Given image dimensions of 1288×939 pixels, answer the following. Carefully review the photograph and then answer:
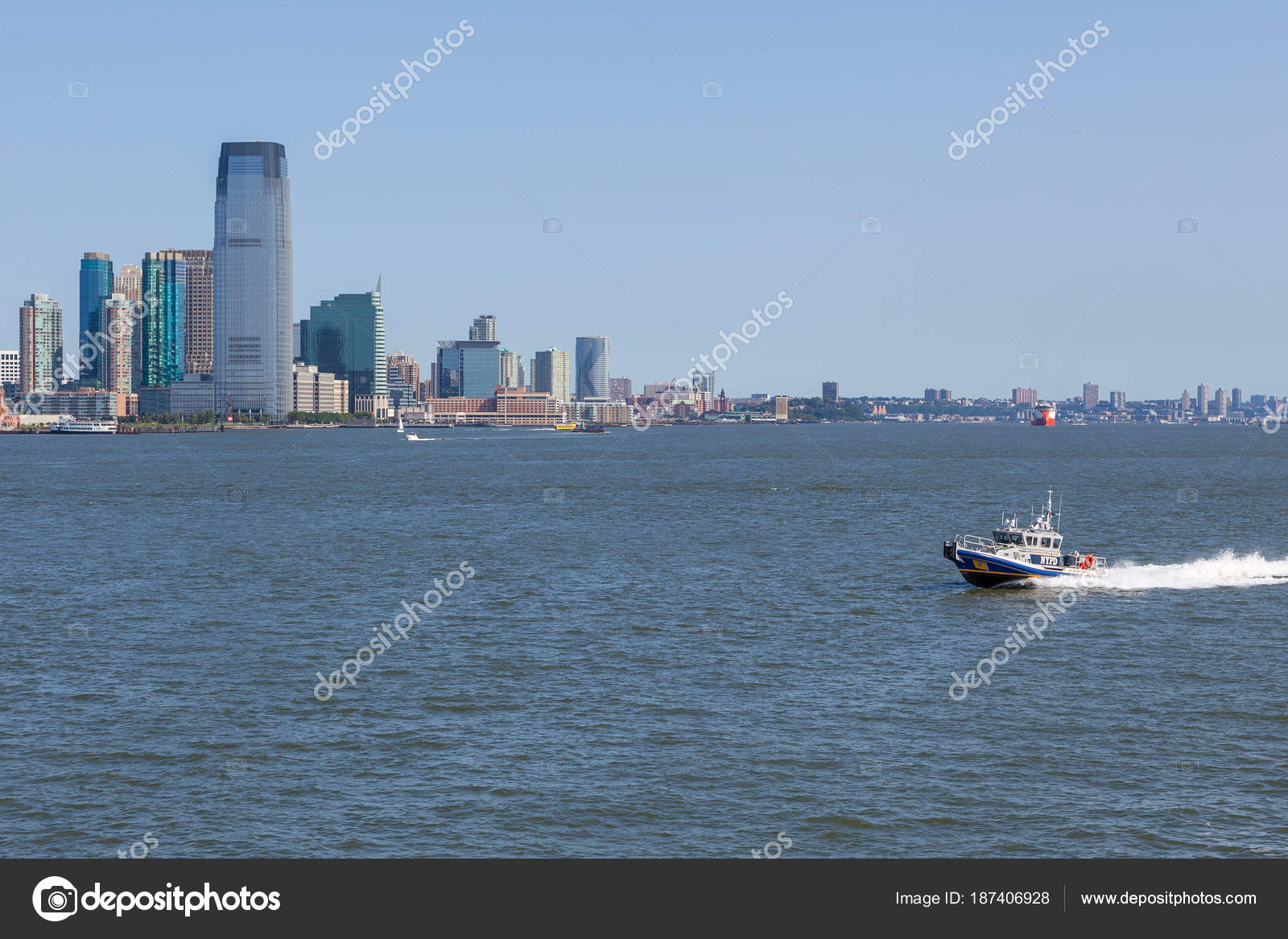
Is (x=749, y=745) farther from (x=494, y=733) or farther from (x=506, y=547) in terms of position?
(x=506, y=547)

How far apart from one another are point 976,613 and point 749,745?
3042cm

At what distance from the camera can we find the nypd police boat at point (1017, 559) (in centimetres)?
7819

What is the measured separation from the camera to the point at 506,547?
101m

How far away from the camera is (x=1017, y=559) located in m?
78.7

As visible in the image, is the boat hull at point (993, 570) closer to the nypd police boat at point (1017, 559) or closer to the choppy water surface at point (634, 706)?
the nypd police boat at point (1017, 559)

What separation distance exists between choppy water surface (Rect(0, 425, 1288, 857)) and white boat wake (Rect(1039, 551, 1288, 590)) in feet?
1.24

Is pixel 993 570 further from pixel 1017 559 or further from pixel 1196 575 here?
pixel 1196 575
